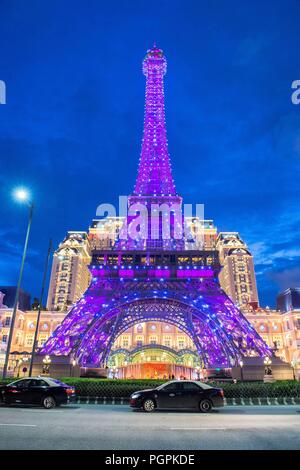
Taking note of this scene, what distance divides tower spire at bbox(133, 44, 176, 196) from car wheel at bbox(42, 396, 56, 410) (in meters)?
60.5

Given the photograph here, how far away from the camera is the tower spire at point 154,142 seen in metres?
77.8

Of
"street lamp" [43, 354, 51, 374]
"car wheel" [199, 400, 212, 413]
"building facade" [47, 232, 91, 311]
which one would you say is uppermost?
"building facade" [47, 232, 91, 311]

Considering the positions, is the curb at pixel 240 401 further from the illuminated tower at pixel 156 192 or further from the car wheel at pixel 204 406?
the illuminated tower at pixel 156 192

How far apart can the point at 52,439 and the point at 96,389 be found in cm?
1430

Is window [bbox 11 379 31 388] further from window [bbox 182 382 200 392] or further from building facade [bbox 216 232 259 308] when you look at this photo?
building facade [bbox 216 232 259 308]

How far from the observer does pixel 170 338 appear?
91625 millimetres

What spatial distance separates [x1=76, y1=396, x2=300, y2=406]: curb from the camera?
20969mm

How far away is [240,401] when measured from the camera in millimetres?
21406

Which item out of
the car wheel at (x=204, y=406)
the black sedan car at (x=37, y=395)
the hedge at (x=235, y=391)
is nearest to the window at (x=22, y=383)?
the black sedan car at (x=37, y=395)

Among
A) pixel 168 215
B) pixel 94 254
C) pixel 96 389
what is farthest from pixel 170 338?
pixel 96 389

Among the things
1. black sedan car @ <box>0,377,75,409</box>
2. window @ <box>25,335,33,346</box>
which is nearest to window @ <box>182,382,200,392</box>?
black sedan car @ <box>0,377,75,409</box>

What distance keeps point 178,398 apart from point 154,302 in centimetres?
4221

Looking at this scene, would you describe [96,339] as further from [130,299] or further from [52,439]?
[52,439]

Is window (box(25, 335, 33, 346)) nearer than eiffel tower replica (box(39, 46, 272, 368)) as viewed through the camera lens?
No
